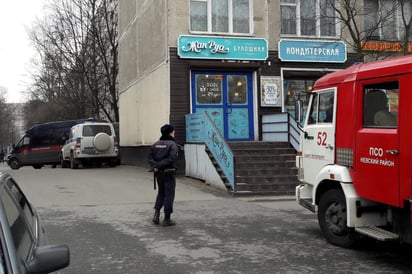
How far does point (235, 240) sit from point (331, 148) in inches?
82.0

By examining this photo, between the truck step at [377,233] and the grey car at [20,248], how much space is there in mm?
4396

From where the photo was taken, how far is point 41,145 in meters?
30.4

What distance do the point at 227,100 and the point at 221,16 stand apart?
3.22 m

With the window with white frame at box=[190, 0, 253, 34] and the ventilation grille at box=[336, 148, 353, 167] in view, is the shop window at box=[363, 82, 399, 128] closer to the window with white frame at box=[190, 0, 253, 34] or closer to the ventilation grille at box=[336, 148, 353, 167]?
the ventilation grille at box=[336, 148, 353, 167]

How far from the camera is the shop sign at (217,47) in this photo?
59.6 feet

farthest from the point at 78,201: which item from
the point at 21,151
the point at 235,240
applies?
the point at 21,151

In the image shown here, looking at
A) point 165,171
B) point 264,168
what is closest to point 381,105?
point 165,171

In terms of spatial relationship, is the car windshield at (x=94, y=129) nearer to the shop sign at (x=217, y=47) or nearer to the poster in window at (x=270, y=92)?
the shop sign at (x=217, y=47)

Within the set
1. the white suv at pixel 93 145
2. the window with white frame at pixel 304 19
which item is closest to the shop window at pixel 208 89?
the window with white frame at pixel 304 19

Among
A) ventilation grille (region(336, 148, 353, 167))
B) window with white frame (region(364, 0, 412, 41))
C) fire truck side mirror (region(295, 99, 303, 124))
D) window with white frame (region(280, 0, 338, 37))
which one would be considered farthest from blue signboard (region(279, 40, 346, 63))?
ventilation grille (region(336, 148, 353, 167))

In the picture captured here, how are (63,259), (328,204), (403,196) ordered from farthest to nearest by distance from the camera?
(328,204) < (403,196) < (63,259)

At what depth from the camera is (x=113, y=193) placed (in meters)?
13.9

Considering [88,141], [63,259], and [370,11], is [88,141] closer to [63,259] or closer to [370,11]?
[370,11]

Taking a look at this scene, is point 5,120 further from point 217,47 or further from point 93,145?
point 217,47
